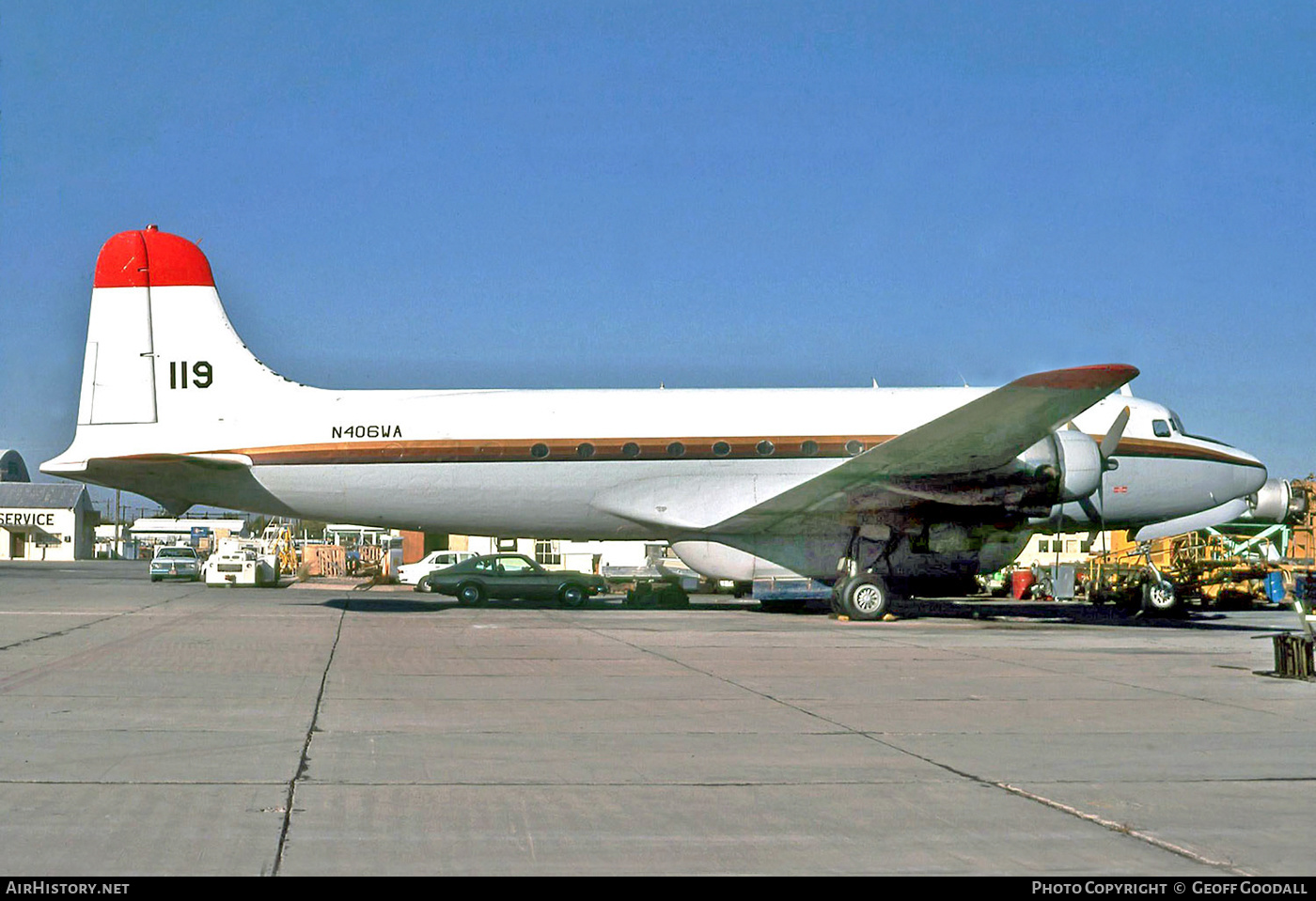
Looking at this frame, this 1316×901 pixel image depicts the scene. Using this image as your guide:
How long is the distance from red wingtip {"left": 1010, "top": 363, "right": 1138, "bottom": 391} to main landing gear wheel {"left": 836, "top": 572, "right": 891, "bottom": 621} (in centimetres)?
575

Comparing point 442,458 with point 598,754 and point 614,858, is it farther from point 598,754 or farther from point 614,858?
point 614,858

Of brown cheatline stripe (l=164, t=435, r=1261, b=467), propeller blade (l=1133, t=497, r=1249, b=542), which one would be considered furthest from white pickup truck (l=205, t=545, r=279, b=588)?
propeller blade (l=1133, t=497, r=1249, b=542)

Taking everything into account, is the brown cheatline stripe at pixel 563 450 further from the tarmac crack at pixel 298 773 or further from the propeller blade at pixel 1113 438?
the tarmac crack at pixel 298 773

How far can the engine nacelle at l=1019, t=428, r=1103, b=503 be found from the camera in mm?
20688

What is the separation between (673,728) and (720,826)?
127 inches

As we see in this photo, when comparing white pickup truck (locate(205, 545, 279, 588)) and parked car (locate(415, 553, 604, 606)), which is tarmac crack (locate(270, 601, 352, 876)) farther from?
white pickup truck (locate(205, 545, 279, 588))

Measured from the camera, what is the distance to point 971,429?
746 inches

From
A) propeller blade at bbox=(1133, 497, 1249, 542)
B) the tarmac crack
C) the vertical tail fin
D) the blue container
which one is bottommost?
the tarmac crack

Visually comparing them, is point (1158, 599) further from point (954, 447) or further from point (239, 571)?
point (239, 571)

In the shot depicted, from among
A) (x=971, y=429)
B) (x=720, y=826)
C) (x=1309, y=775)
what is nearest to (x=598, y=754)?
(x=720, y=826)

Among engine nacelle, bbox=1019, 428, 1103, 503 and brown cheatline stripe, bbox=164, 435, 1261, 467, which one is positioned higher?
brown cheatline stripe, bbox=164, 435, 1261, 467

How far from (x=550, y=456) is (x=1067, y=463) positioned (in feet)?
30.2

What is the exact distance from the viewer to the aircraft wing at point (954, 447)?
17.5 meters

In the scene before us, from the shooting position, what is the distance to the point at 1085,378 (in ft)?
56.4
